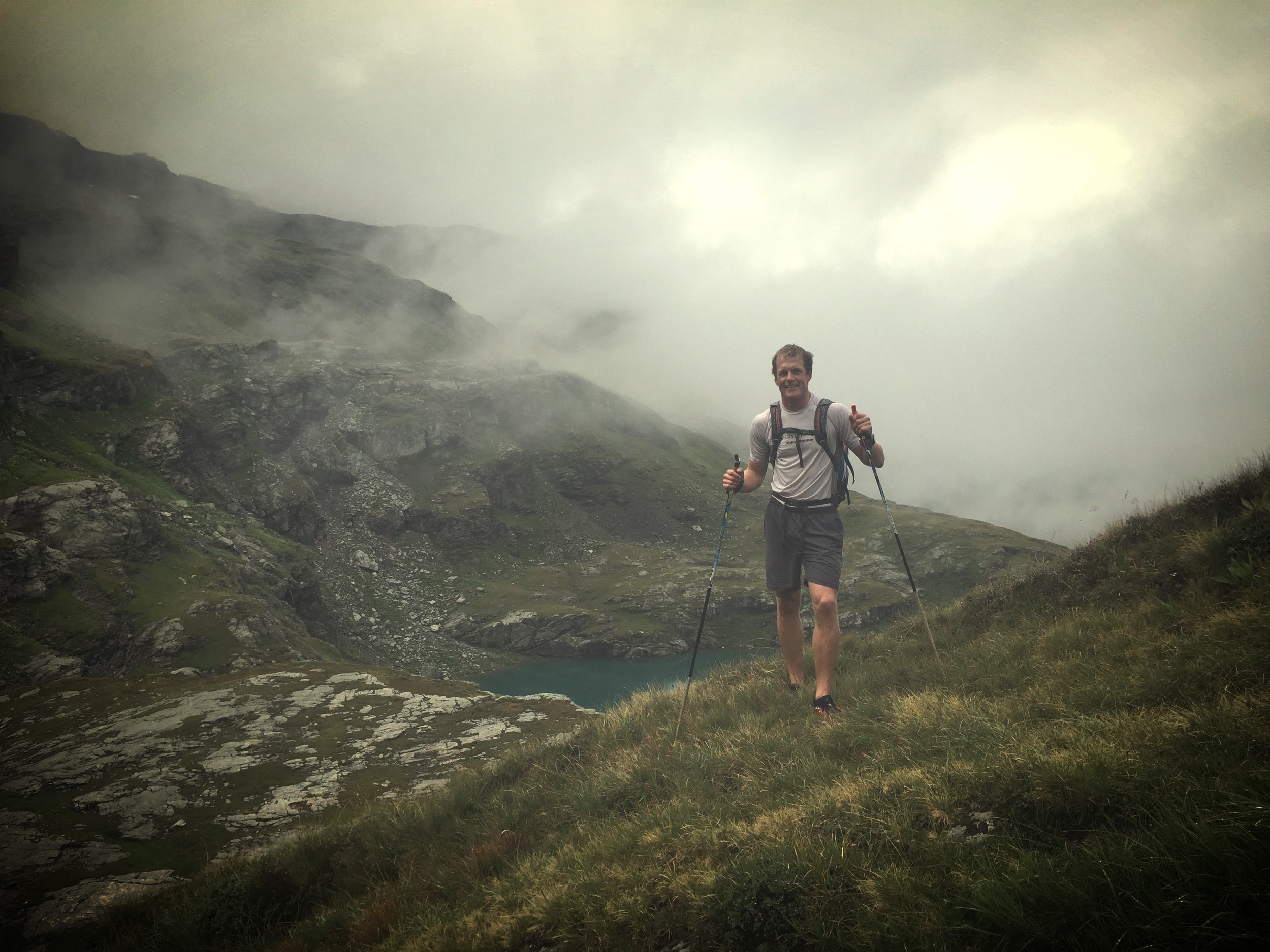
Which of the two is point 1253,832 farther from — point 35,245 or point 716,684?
point 35,245

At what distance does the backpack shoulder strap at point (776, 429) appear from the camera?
830 centimetres

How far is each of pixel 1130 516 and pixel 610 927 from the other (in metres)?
10.9

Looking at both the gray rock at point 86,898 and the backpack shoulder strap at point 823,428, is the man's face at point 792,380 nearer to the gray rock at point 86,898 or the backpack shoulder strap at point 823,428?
the backpack shoulder strap at point 823,428

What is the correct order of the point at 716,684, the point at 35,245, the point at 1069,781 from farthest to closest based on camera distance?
the point at 35,245, the point at 716,684, the point at 1069,781

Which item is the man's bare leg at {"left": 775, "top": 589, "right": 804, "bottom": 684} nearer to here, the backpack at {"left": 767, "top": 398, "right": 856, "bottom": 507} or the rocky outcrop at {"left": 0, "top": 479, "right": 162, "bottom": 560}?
the backpack at {"left": 767, "top": 398, "right": 856, "bottom": 507}

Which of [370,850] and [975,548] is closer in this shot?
[370,850]

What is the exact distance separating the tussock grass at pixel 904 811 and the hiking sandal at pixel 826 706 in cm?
23

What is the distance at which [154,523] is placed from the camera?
6869cm

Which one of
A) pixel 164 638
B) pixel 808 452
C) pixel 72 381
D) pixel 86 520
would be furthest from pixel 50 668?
pixel 72 381

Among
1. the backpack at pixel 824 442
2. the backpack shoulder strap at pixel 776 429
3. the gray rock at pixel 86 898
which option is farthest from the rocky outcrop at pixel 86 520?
the backpack at pixel 824 442

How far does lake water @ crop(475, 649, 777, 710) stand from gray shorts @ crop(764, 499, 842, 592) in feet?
251

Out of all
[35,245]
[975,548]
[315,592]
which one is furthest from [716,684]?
[35,245]

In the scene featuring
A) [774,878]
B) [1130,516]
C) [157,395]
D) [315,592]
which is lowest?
[315,592]

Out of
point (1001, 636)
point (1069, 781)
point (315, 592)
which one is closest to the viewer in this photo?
point (1069, 781)
